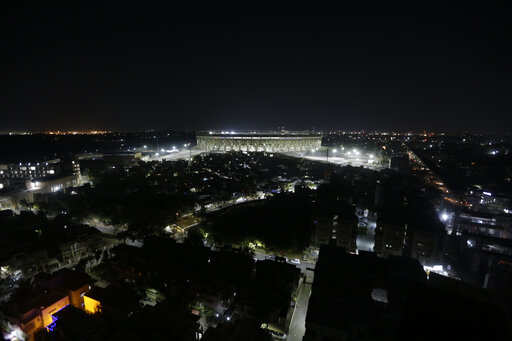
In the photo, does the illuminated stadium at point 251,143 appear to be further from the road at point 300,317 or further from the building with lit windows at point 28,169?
the road at point 300,317

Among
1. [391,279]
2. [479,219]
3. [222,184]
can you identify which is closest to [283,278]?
[391,279]

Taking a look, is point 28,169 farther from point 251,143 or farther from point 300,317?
point 251,143

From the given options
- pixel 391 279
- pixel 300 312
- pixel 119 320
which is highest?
pixel 391 279

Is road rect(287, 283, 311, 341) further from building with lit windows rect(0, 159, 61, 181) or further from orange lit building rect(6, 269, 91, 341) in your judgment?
building with lit windows rect(0, 159, 61, 181)

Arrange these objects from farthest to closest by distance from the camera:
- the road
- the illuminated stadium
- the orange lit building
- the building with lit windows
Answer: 1. the illuminated stadium
2. the building with lit windows
3. the road
4. the orange lit building

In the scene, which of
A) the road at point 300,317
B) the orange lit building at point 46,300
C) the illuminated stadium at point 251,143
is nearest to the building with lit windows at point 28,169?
the orange lit building at point 46,300

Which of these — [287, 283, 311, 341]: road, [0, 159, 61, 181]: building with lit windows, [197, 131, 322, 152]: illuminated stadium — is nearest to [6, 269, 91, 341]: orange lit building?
[287, 283, 311, 341]: road

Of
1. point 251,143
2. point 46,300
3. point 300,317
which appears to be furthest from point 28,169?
point 251,143

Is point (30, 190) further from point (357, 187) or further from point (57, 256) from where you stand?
point (357, 187)
